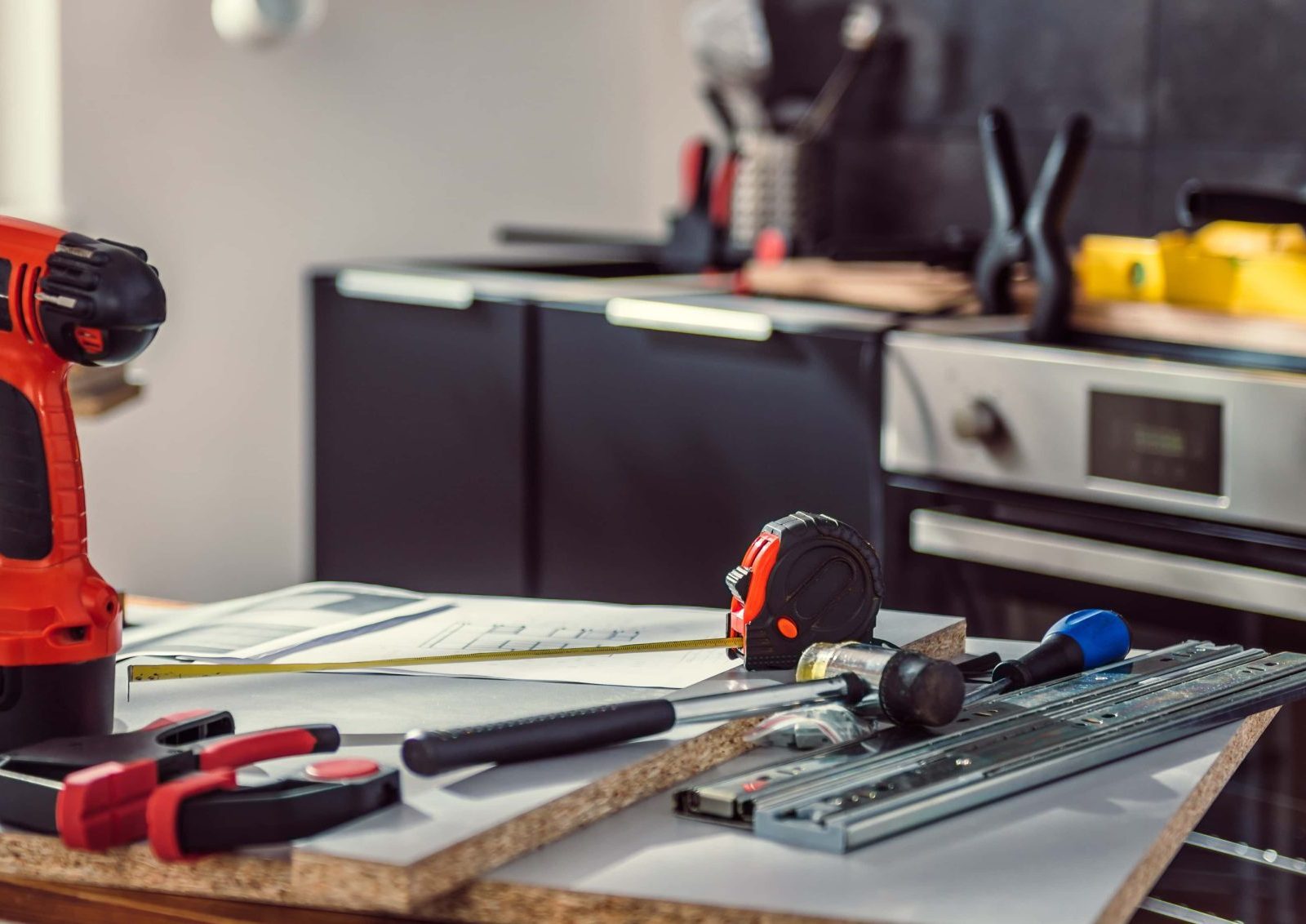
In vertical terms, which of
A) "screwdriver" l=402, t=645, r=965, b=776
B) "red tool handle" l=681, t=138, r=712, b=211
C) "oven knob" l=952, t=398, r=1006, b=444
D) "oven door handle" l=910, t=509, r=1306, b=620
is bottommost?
"oven door handle" l=910, t=509, r=1306, b=620

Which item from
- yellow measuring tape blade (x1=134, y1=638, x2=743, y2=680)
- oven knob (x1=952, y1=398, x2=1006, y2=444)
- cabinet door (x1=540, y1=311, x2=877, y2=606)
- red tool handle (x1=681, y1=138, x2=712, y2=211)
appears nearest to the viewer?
yellow measuring tape blade (x1=134, y1=638, x2=743, y2=680)

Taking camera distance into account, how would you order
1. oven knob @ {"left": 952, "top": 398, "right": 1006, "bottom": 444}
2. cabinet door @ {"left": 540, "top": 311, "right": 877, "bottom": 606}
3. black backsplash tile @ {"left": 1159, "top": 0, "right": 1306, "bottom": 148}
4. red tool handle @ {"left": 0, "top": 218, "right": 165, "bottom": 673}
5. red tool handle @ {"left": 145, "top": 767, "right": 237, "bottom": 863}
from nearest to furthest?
red tool handle @ {"left": 145, "top": 767, "right": 237, "bottom": 863}, red tool handle @ {"left": 0, "top": 218, "right": 165, "bottom": 673}, oven knob @ {"left": 952, "top": 398, "right": 1006, "bottom": 444}, cabinet door @ {"left": 540, "top": 311, "right": 877, "bottom": 606}, black backsplash tile @ {"left": 1159, "top": 0, "right": 1306, "bottom": 148}

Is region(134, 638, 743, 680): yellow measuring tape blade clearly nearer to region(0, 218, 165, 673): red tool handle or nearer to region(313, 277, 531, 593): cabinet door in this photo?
region(0, 218, 165, 673): red tool handle

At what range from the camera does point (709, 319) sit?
240cm

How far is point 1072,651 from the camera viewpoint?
1121mm

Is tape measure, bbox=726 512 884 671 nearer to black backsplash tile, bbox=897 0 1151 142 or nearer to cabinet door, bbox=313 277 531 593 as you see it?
cabinet door, bbox=313 277 531 593

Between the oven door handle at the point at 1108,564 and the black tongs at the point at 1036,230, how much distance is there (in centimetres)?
26

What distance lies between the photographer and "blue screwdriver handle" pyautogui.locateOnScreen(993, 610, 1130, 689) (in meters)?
1.09

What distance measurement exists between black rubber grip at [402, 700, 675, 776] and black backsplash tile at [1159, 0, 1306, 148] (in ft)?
6.53

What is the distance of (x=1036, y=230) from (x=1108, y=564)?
1.48ft

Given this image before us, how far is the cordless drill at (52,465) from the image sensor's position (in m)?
0.89

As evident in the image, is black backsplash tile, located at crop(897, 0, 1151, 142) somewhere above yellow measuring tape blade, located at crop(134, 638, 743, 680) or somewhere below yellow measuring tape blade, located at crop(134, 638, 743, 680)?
above

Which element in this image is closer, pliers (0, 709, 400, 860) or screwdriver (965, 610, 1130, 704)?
pliers (0, 709, 400, 860)

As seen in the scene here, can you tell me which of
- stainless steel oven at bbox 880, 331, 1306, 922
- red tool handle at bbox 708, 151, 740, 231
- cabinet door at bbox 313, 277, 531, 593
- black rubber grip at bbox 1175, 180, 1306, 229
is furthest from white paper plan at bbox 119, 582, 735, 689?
red tool handle at bbox 708, 151, 740, 231
